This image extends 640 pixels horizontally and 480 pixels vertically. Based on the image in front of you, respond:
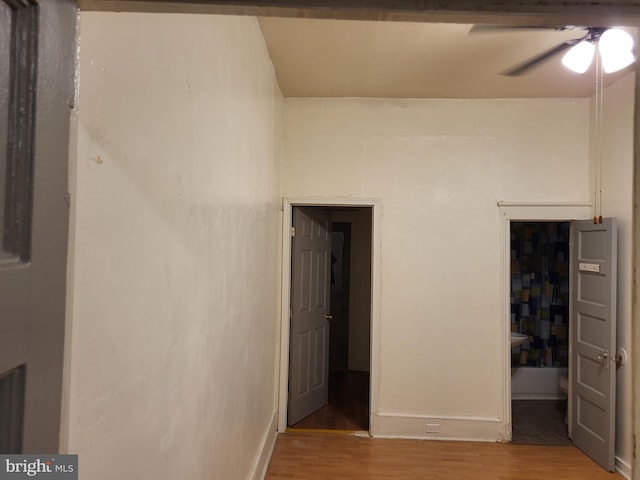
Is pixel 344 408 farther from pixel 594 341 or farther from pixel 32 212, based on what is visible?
pixel 32 212

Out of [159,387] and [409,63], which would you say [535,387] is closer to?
[409,63]

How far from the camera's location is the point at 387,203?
3.71 meters

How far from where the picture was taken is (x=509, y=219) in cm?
365

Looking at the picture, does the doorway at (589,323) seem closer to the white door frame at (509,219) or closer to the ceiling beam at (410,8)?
the white door frame at (509,219)

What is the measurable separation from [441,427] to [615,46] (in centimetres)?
312

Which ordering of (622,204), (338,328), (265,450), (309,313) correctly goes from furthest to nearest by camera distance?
(338,328)
(309,313)
(622,204)
(265,450)

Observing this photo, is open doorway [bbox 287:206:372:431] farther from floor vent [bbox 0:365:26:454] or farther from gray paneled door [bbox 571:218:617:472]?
floor vent [bbox 0:365:26:454]

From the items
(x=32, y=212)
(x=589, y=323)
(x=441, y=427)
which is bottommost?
(x=441, y=427)

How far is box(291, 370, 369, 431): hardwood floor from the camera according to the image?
383 cm

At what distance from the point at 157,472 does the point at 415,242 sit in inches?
116

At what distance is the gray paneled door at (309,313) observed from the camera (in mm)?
3857

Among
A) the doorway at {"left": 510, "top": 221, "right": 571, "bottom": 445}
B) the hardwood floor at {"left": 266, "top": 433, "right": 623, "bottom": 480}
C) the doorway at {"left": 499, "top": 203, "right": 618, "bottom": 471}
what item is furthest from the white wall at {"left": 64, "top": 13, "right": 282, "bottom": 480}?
the doorway at {"left": 510, "top": 221, "right": 571, "bottom": 445}
